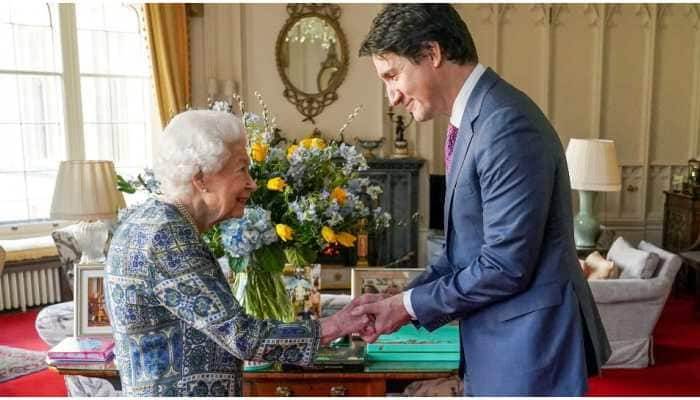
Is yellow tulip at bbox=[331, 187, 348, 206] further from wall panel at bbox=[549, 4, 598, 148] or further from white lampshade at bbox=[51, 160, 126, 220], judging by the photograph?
wall panel at bbox=[549, 4, 598, 148]

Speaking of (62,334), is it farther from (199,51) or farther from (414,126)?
(414,126)

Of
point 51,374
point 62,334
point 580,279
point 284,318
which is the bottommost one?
point 51,374

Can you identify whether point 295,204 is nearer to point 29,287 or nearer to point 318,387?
point 318,387

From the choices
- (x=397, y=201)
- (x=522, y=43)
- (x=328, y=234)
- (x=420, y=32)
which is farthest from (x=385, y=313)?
(x=522, y=43)

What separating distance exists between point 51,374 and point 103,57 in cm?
330

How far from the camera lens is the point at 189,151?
1.35 meters

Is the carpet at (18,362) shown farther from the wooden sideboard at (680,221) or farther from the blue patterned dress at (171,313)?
the wooden sideboard at (680,221)

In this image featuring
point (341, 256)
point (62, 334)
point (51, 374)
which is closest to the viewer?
point (62, 334)

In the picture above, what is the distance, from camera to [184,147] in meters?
1.35

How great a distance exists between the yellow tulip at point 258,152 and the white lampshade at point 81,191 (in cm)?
177

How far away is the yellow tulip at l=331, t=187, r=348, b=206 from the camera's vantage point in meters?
1.87

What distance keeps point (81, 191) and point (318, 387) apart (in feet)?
6.74

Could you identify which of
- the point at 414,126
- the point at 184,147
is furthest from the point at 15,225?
the point at 184,147

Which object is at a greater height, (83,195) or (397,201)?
(83,195)
